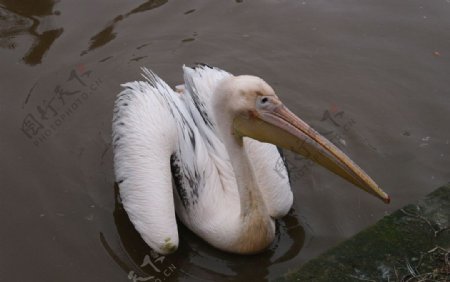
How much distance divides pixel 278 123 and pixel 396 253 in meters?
1.01

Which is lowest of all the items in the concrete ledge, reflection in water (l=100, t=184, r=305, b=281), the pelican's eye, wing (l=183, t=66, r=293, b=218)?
reflection in water (l=100, t=184, r=305, b=281)

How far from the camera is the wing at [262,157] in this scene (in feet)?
12.6

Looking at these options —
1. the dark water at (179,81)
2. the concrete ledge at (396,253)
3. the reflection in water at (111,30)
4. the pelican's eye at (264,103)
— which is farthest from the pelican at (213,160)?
the reflection in water at (111,30)

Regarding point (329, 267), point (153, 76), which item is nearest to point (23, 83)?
point (153, 76)

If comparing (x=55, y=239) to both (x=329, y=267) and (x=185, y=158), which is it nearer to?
(x=185, y=158)

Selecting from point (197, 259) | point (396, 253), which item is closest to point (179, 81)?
point (197, 259)

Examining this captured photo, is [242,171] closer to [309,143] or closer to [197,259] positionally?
[309,143]

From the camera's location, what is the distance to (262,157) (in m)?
3.92

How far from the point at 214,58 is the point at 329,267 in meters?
3.30

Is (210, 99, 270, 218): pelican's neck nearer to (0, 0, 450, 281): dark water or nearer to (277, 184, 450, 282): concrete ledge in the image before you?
(0, 0, 450, 281): dark water

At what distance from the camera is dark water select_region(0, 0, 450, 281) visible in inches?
155

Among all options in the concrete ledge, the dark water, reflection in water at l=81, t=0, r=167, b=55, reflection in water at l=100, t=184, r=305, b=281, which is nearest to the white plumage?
reflection in water at l=100, t=184, r=305, b=281

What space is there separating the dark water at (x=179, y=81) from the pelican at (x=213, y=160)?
9.9 inches

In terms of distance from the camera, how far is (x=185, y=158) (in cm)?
390
